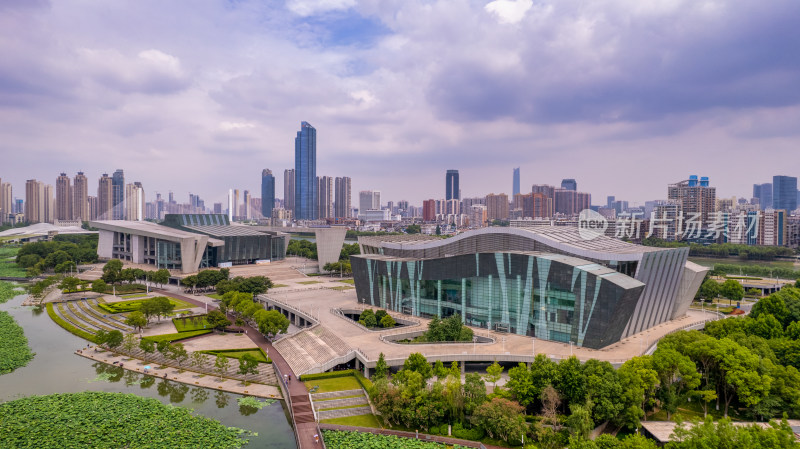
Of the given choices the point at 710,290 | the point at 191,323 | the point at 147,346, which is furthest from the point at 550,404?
the point at 710,290

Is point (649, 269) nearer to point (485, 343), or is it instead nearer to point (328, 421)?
point (485, 343)

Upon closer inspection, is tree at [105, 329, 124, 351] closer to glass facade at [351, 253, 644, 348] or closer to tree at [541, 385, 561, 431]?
glass facade at [351, 253, 644, 348]

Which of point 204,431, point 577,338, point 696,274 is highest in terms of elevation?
point 696,274

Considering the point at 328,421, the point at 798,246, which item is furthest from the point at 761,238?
the point at 328,421

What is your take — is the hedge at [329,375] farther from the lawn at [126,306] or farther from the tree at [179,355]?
the lawn at [126,306]

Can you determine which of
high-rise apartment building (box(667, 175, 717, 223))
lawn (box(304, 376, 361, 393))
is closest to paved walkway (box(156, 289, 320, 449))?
lawn (box(304, 376, 361, 393))

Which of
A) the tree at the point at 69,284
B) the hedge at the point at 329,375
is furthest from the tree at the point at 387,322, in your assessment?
the tree at the point at 69,284

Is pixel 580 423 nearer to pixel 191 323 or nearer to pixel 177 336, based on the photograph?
pixel 177 336
